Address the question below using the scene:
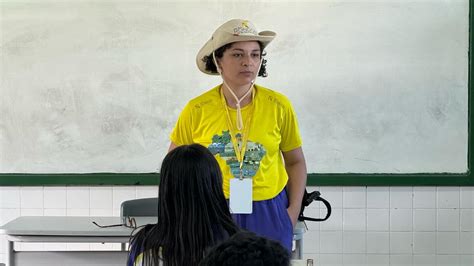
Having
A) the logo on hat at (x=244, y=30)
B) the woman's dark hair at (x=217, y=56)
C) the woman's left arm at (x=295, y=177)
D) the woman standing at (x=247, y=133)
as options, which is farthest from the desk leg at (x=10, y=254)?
the logo on hat at (x=244, y=30)

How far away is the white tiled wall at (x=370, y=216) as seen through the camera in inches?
210

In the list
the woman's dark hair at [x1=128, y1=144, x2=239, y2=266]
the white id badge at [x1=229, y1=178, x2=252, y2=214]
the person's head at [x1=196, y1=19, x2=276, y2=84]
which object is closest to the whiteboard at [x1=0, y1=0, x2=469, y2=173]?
the person's head at [x1=196, y1=19, x2=276, y2=84]

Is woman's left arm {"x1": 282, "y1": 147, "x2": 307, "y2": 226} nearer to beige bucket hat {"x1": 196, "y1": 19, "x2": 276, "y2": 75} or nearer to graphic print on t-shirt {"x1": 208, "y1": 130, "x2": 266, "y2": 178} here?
graphic print on t-shirt {"x1": 208, "y1": 130, "x2": 266, "y2": 178}

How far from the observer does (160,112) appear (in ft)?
17.3

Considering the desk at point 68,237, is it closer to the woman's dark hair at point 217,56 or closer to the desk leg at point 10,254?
the desk leg at point 10,254

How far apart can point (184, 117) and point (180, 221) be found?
1.15 meters

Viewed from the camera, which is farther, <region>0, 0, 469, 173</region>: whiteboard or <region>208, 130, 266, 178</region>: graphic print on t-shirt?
<region>0, 0, 469, 173</region>: whiteboard

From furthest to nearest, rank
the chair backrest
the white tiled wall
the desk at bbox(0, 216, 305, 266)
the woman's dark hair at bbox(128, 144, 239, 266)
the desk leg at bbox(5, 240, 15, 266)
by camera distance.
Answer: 1. the white tiled wall
2. the chair backrest
3. the desk leg at bbox(5, 240, 15, 266)
4. the desk at bbox(0, 216, 305, 266)
5. the woman's dark hair at bbox(128, 144, 239, 266)

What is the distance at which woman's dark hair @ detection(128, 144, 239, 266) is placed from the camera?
7.04 feet

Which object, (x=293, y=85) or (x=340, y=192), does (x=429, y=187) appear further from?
(x=293, y=85)

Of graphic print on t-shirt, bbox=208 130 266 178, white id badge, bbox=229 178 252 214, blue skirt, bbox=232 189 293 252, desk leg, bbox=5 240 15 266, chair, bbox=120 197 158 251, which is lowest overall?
desk leg, bbox=5 240 15 266

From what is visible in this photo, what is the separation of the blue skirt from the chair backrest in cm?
145

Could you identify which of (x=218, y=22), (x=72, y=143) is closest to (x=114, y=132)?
(x=72, y=143)

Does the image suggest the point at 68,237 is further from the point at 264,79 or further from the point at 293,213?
the point at 264,79
